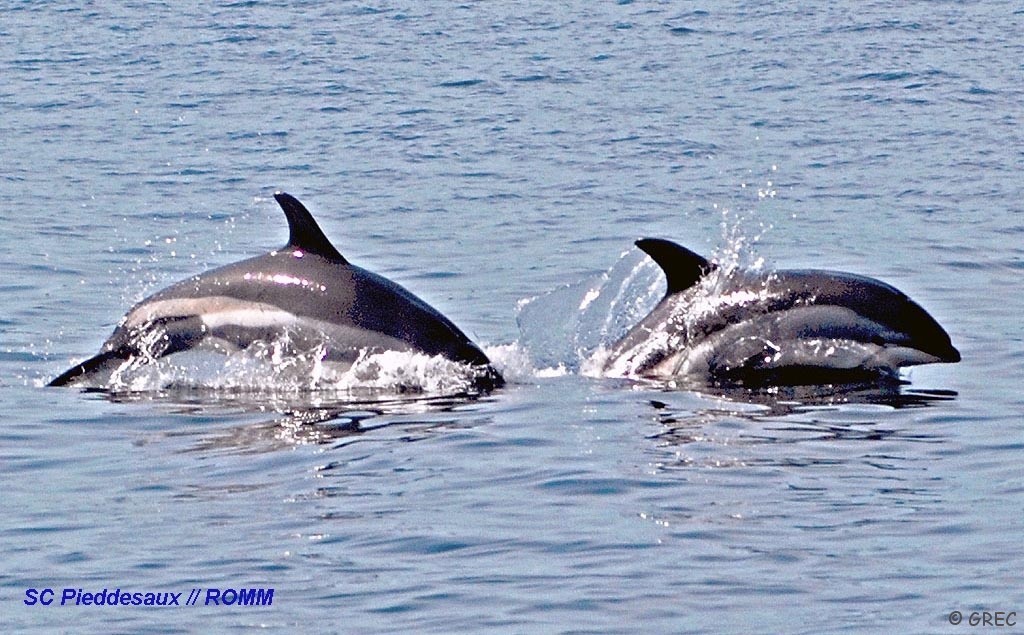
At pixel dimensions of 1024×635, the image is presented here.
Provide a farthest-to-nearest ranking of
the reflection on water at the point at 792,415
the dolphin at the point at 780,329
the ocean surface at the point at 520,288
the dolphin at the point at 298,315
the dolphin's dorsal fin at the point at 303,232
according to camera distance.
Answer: the dolphin at the point at 780,329
the dolphin at the point at 298,315
the dolphin's dorsal fin at the point at 303,232
the reflection on water at the point at 792,415
the ocean surface at the point at 520,288

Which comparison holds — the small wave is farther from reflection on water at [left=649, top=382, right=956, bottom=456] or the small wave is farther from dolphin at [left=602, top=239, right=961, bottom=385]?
dolphin at [left=602, top=239, right=961, bottom=385]

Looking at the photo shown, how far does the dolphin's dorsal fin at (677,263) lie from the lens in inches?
531

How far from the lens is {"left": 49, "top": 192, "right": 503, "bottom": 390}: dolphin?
13008 mm

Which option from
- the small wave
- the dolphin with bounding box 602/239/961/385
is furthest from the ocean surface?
the dolphin with bounding box 602/239/961/385

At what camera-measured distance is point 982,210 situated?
70.6ft

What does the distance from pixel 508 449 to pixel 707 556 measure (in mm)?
2638

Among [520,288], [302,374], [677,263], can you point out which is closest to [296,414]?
[302,374]

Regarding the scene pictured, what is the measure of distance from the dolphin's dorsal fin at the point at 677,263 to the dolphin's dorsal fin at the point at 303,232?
217 cm

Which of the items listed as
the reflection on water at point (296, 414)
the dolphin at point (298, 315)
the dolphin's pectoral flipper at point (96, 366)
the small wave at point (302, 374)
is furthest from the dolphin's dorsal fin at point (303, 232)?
the dolphin's pectoral flipper at point (96, 366)

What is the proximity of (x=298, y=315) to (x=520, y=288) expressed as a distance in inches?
201

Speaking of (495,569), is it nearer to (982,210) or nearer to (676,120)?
(982,210)

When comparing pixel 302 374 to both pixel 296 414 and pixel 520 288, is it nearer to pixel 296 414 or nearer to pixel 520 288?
pixel 296 414

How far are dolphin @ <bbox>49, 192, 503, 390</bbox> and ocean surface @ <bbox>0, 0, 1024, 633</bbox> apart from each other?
0.40m

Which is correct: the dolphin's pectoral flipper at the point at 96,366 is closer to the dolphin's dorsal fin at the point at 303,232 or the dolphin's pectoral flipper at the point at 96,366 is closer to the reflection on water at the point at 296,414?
the reflection on water at the point at 296,414
